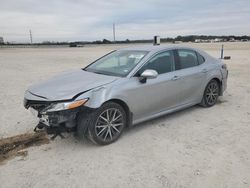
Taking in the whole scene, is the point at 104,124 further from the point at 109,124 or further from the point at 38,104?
the point at 38,104

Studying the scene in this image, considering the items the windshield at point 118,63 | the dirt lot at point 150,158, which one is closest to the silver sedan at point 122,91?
the windshield at point 118,63

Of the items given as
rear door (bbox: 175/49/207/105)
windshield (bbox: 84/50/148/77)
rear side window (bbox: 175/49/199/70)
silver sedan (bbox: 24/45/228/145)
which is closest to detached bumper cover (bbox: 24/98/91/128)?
silver sedan (bbox: 24/45/228/145)

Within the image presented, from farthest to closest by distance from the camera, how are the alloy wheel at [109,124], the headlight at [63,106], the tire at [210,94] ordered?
the tire at [210,94]
the alloy wheel at [109,124]
the headlight at [63,106]

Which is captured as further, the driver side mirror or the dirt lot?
the driver side mirror

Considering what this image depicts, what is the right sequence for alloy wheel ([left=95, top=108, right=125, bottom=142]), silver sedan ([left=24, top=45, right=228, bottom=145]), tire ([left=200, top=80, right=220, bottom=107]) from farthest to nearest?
tire ([left=200, top=80, right=220, bottom=107]), alloy wheel ([left=95, top=108, right=125, bottom=142]), silver sedan ([left=24, top=45, right=228, bottom=145])

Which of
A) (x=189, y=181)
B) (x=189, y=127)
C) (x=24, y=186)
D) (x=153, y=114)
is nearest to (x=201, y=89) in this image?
(x=189, y=127)

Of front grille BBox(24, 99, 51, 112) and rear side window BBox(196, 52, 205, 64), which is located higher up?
rear side window BBox(196, 52, 205, 64)

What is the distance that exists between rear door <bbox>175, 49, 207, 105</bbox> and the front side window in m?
0.16

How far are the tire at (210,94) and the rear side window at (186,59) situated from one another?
695 mm

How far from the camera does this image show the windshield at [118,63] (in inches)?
183

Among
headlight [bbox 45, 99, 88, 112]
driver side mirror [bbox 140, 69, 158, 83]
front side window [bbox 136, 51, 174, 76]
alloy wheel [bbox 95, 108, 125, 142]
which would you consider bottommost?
alloy wheel [bbox 95, 108, 125, 142]

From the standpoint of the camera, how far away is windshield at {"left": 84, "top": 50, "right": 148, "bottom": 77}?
15.2ft

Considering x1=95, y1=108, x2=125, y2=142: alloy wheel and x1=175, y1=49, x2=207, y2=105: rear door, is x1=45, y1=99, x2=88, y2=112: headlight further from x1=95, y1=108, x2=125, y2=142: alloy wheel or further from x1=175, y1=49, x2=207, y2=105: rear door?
x1=175, y1=49, x2=207, y2=105: rear door

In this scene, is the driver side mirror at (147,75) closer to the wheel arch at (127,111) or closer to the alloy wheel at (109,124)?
the wheel arch at (127,111)
